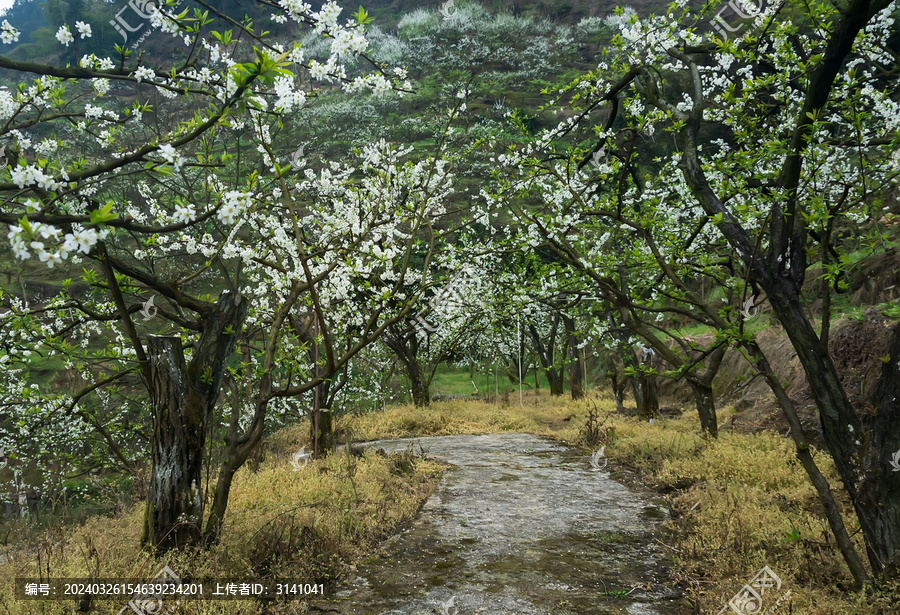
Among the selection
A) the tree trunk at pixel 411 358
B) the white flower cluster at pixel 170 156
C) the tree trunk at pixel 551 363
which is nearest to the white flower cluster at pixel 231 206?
the white flower cluster at pixel 170 156

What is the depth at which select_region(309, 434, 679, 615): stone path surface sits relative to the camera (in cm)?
459

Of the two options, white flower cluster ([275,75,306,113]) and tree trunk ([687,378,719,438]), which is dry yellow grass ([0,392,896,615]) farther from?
white flower cluster ([275,75,306,113])

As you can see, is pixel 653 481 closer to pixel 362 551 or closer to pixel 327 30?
pixel 362 551

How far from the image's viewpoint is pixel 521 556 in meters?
5.73

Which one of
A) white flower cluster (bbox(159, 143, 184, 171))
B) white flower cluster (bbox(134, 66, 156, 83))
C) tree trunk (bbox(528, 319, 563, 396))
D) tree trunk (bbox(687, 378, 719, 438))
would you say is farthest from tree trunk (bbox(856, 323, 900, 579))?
tree trunk (bbox(528, 319, 563, 396))

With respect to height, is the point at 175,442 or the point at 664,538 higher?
the point at 175,442

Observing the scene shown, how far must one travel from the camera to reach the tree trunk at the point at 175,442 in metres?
4.71

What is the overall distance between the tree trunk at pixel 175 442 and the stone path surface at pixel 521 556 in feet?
4.63

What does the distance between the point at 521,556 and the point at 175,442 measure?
143 inches

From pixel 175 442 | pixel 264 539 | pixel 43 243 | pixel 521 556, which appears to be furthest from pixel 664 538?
pixel 43 243

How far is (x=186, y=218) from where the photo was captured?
2818 mm

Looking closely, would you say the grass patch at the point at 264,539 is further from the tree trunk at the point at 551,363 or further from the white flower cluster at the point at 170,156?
the tree trunk at the point at 551,363

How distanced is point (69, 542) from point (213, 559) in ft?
6.35

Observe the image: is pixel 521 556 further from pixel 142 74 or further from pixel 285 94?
pixel 142 74
